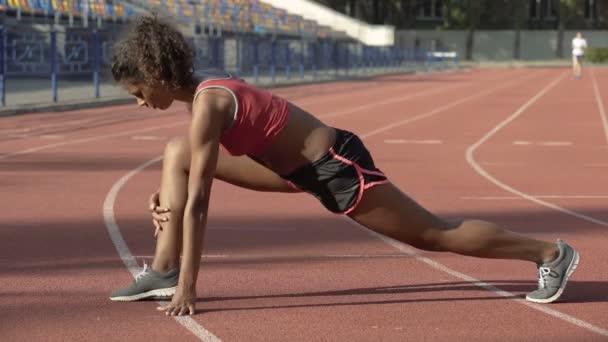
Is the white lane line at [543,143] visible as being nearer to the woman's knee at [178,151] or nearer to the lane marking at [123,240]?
the lane marking at [123,240]

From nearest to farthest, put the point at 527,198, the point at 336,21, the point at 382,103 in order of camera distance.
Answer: the point at 527,198, the point at 382,103, the point at 336,21

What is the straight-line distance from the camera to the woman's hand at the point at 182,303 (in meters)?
6.19

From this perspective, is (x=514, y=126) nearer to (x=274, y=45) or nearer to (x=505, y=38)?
(x=274, y=45)

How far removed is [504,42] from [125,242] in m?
92.5

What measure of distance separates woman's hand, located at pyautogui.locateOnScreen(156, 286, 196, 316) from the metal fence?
2.54 metres

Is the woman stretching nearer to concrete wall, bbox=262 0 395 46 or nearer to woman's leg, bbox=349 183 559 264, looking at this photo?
Result: woman's leg, bbox=349 183 559 264

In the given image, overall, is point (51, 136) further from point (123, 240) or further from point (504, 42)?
point (504, 42)

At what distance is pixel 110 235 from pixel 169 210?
287 cm

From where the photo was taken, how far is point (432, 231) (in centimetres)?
643

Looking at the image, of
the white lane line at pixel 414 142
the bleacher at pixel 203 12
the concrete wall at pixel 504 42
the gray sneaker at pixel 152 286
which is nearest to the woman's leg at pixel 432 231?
the gray sneaker at pixel 152 286

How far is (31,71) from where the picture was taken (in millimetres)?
27484

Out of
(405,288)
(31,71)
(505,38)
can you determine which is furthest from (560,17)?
(405,288)

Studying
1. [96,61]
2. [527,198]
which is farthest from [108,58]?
[527,198]

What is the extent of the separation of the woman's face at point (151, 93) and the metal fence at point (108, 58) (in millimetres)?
2311
